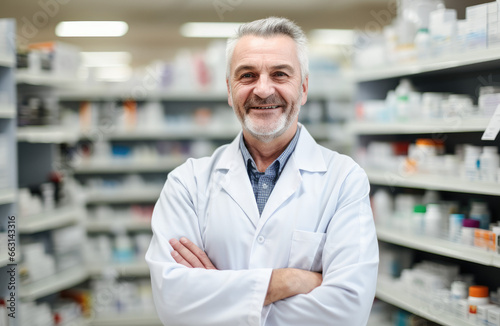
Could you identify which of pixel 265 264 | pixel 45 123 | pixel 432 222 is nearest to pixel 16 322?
pixel 45 123

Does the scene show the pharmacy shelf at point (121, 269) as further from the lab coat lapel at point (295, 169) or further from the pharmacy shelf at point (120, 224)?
the lab coat lapel at point (295, 169)

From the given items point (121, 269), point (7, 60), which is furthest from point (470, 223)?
point (121, 269)

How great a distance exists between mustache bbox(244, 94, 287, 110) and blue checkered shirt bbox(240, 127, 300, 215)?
0.21 m

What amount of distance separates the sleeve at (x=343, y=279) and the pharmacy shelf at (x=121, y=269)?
13.1 ft

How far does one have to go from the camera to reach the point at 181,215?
1.83 meters

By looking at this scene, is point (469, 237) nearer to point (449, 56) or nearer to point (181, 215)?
point (449, 56)

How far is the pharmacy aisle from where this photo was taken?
2.43 meters

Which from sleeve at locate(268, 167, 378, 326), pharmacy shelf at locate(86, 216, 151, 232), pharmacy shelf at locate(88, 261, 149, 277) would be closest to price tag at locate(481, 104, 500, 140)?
sleeve at locate(268, 167, 378, 326)

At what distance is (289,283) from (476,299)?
132cm

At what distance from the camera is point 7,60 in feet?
9.84

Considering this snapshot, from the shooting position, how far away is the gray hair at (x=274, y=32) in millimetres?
1778

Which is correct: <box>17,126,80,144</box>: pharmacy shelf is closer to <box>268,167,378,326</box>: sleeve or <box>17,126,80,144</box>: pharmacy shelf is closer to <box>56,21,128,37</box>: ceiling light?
<box>268,167,378,326</box>: sleeve

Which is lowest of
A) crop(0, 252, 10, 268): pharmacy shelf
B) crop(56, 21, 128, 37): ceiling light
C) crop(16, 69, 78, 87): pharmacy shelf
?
crop(0, 252, 10, 268): pharmacy shelf

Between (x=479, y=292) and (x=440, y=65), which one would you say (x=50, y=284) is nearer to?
(x=479, y=292)
